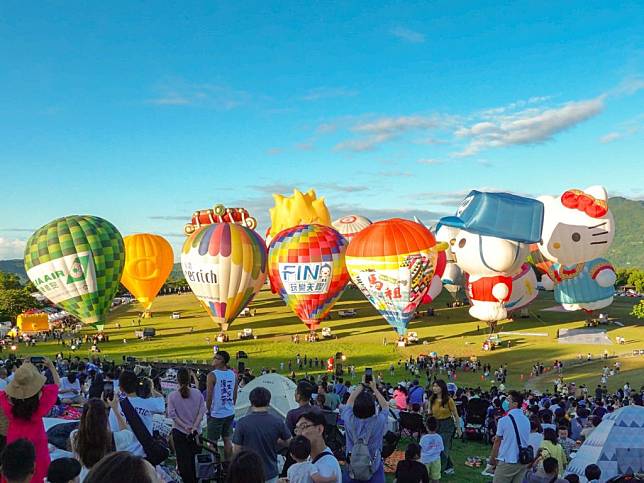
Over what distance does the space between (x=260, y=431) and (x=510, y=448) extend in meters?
2.71

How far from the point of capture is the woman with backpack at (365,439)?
5141 millimetres

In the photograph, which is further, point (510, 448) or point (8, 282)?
point (8, 282)

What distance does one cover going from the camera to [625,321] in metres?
40.2

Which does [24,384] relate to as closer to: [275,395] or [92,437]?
[92,437]

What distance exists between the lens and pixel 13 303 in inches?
2057

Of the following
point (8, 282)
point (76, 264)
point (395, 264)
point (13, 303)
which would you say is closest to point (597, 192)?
point (395, 264)

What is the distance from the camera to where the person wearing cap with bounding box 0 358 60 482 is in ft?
15.0

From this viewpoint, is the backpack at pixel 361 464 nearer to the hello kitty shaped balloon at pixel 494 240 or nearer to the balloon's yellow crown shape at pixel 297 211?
the hello kitty shaped balloon at pixel 494 240

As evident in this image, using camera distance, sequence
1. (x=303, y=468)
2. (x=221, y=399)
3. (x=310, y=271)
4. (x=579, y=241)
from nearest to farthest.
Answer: (x=303, y=468)
(x=221, y=399)
(x=310, y=271)
(x=579, y=241)

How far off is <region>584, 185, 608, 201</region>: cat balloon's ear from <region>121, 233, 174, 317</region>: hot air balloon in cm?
3067

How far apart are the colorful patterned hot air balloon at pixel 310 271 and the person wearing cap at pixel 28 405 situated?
29.0 metres

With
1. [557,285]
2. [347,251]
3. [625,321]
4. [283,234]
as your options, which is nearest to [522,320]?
[557,285]

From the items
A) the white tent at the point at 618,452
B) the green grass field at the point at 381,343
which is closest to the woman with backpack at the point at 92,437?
the white tent at the point at 618,452

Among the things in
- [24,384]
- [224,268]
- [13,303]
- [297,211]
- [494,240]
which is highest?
[297,211]
